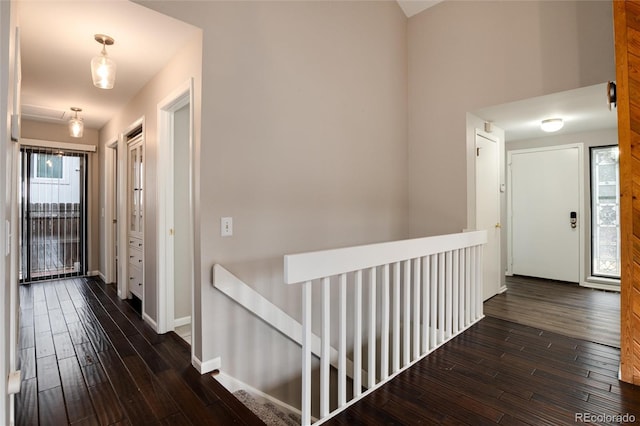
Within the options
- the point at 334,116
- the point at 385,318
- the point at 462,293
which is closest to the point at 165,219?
the point at 334,116

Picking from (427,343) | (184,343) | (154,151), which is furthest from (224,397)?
(154,151)

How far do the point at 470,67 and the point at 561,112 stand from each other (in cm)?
113

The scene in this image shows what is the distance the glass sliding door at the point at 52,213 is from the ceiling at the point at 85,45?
5.13ft

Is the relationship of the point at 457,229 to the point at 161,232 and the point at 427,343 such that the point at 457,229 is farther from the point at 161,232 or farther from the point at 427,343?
the point at 161,232

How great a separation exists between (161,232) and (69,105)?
2.34 metres

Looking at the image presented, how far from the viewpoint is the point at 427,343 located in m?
2.42

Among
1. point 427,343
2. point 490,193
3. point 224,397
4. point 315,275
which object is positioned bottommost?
point 224,397

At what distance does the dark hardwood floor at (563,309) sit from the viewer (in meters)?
2.90

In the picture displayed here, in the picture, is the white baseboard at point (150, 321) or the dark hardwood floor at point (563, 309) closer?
the dark hardwood floor at point (563, 309)

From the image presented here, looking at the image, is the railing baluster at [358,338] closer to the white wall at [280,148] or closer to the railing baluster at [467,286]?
the white wall at [280,148]

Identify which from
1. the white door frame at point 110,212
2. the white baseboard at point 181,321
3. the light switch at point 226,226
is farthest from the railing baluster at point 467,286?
the white door frame at point 110,212

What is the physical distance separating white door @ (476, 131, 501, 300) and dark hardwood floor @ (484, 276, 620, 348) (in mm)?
261

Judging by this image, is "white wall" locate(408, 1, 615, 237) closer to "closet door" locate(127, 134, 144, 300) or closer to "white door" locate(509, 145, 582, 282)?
"white door" locate(509, 145, 582, 282)

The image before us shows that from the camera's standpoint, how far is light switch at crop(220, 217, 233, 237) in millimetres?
2340
